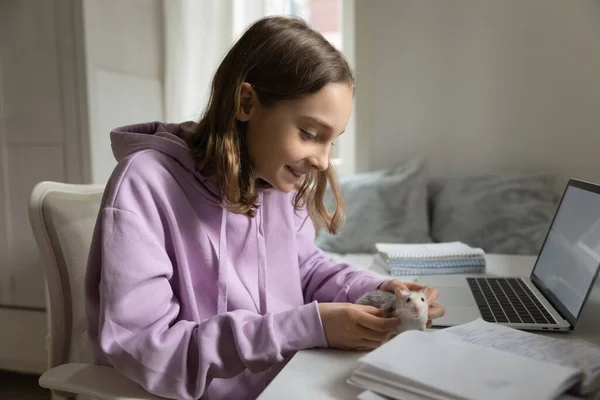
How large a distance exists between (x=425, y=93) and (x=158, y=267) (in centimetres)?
173

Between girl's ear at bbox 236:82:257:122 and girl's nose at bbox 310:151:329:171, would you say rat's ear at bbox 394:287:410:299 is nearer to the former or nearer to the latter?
girl's nose at bbox 310:151:329:171

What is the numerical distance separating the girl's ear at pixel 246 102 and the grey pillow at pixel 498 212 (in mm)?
1351

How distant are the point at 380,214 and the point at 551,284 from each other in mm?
943

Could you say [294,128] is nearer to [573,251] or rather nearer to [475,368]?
[475,368]

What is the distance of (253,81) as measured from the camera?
0.95m

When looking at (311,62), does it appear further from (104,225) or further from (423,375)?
(423,375)

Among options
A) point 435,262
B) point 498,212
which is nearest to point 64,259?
point 435,262

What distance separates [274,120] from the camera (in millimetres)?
932

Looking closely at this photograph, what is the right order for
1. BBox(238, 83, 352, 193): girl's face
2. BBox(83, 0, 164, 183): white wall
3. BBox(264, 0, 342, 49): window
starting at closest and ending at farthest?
BBox(238, 83, 352, 193): girl's face, BBox(83, 0, 164, 183): white wall, BBox(264, 0, 342, 49): window

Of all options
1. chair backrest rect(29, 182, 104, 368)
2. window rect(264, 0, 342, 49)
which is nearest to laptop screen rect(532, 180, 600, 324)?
chair backrest rect(29, 182, 104, 368)

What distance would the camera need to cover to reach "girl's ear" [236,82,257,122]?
94 cm

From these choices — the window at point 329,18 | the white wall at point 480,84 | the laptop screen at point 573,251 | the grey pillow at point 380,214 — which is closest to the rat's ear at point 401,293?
the laptop screen at point 573,251

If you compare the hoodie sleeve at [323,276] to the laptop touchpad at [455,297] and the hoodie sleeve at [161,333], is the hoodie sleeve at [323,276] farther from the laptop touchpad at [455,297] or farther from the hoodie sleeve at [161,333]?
the hoodie sleeve at [161,333]

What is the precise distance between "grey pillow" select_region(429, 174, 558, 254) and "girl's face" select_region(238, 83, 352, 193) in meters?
1.28
